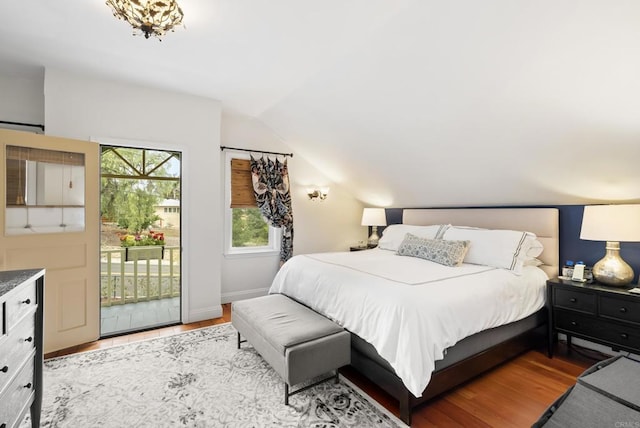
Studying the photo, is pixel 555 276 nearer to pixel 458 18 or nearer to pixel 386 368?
pixel 386 368

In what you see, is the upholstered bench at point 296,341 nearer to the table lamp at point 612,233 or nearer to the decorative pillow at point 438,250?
the decorative pillow at point 438,250

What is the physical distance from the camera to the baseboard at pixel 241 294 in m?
4.21

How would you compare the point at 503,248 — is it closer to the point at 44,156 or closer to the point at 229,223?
the point at 229,223

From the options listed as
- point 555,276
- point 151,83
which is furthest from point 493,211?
point 151,83

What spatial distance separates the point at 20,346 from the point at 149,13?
1.84 meters

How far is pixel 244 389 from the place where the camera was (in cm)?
223

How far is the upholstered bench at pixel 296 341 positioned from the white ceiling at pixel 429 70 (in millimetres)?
2067

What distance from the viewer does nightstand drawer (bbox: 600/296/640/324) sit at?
227cm

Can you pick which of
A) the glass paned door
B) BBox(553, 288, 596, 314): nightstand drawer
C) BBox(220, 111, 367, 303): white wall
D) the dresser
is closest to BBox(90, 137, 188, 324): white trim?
the glass paned door

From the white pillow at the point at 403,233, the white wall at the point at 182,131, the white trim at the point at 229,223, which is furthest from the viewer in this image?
the white trim at the point at 229,223

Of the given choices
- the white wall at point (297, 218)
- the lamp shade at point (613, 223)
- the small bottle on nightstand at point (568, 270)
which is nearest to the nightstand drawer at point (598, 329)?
the small bottle on nightstand at point (568, 270)

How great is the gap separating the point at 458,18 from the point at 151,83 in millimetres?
2907

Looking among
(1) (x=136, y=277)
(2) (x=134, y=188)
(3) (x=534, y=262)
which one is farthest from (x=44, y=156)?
(3) (x=534, y=262)

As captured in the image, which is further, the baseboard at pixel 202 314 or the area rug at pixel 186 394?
→ the baseboard at pixel 202 314
